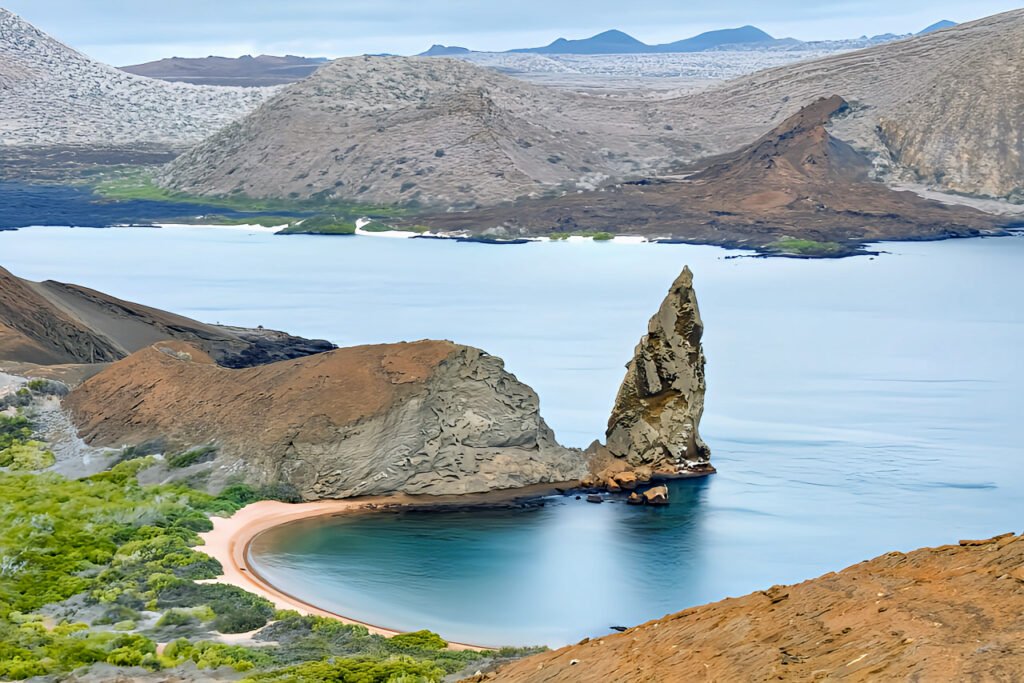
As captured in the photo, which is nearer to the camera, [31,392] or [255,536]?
[255,536]

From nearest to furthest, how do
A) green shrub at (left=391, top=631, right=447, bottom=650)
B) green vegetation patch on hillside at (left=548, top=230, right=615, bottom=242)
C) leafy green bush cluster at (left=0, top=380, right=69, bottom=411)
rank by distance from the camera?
green shrub at (left=391, top=631, right=447, bottom=650)
leafy green bush cluster at (left=0, top=380, right=69, bottom=411)
green vegetation patch on hillside at (left=548, top=230, right=615, bottom=242)

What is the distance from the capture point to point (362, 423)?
4628cm

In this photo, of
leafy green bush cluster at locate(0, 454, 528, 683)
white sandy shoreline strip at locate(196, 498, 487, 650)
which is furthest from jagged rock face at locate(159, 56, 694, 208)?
leafy green bush cluster at locate(0, 454, 528, 683)

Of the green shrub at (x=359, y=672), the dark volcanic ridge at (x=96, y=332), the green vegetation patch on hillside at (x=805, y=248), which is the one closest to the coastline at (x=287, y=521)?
the green shrub at (x=359, y=672)

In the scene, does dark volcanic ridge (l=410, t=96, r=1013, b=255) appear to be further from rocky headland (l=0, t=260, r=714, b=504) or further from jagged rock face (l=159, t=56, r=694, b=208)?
rocky headland (l=0, t=260, r=714, b=504)

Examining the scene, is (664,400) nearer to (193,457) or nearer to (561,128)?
(193,457)

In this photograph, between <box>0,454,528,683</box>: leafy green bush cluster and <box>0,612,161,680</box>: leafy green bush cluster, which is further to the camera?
<box>0,454,528,683</box>: leafy green bush cluster

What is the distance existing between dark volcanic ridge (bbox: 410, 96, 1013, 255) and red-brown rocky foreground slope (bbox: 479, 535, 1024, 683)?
100193mm

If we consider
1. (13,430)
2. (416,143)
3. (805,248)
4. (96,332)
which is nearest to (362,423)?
(13,430)

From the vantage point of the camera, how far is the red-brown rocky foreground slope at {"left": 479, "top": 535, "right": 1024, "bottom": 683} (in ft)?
60.7

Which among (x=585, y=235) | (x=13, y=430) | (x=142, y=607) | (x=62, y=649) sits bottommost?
(x=142, y=607)

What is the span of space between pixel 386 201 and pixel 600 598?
11172 centimetres

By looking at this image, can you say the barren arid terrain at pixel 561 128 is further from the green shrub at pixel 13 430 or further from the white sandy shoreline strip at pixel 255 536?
the white sandy shoreline strip at pixel 255 536

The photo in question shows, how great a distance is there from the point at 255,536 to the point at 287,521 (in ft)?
6.08
